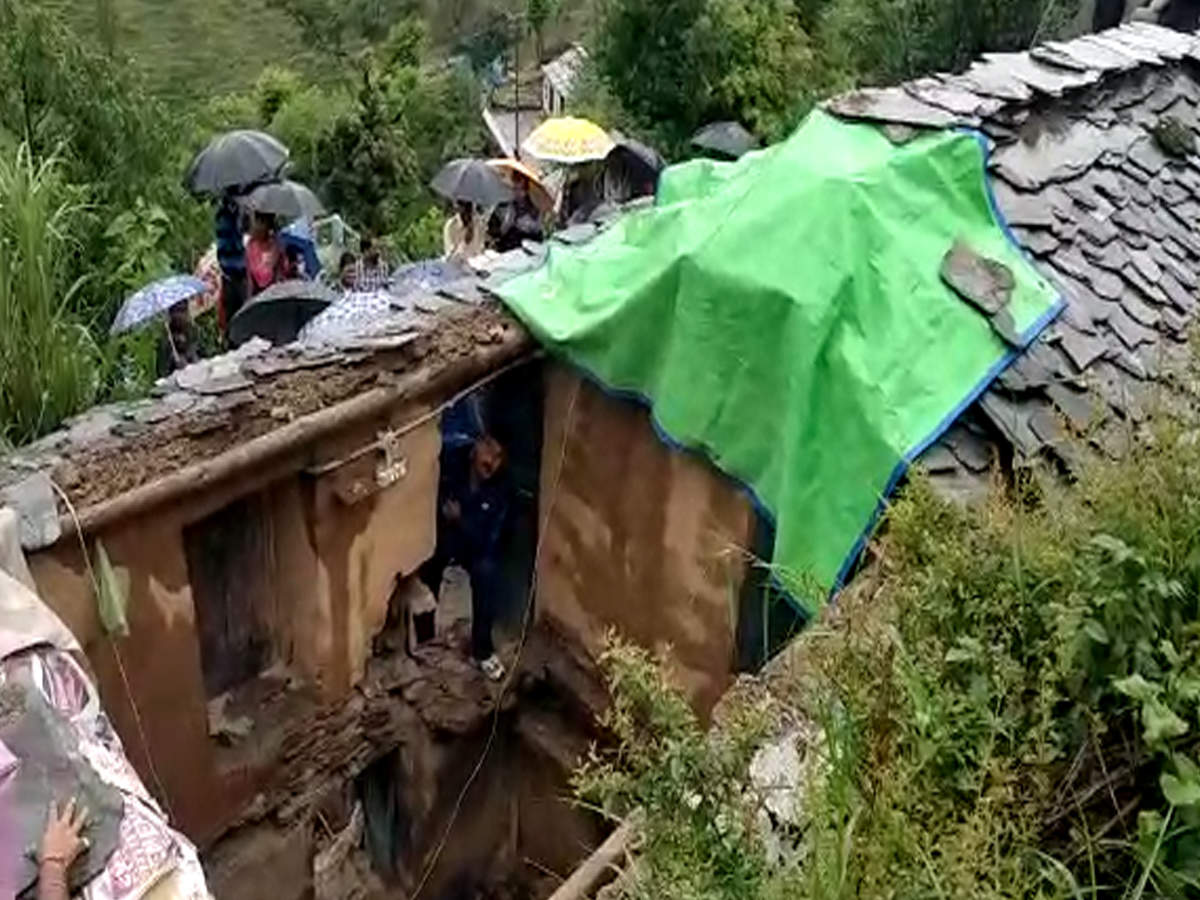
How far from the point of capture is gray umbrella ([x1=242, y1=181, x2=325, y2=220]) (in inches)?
379

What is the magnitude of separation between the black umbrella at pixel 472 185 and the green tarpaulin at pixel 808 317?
368 cm

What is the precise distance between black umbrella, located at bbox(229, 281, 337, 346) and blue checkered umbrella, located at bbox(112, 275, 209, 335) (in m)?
0.43

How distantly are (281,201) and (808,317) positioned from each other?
190 inches

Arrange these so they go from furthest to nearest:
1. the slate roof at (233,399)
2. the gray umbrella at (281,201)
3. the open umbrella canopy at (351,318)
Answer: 1. the gray umbrella at (281,201)
2. the open umbrella canopy at (351,318)
3. the slate roof at (233,399)

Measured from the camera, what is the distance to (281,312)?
8.07 metres

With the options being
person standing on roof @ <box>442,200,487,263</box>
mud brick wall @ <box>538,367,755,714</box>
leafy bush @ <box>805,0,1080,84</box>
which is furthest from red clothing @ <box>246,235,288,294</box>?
leafy bush @ <box>805,0,1080,84</box>

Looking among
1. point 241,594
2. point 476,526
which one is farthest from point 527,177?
point 241,594

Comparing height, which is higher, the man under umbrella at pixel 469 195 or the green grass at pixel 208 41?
the man under umbrella at pixel 469 195

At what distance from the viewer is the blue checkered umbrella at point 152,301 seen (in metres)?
8.23

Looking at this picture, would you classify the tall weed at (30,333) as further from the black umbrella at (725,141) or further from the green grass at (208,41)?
the green grass at (208,41)

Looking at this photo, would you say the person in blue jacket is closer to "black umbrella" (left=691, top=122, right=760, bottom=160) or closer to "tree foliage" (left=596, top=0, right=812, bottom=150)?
"black umbrella" (left=691, top=122, right=760, bottom=160)

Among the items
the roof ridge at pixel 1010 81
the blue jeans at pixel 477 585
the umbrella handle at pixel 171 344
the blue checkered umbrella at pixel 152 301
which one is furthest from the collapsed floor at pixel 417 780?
the roof ridge at pixel 1010 81

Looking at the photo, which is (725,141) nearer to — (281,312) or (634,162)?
(634,162)

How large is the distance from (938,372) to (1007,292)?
58 cm
